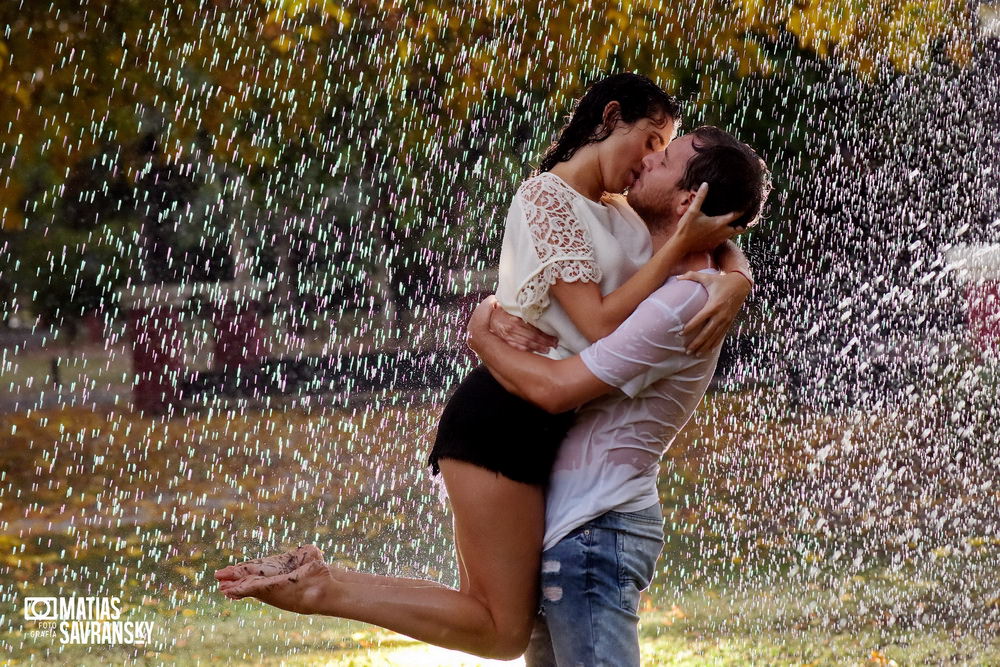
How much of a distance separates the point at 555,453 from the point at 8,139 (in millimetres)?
8244

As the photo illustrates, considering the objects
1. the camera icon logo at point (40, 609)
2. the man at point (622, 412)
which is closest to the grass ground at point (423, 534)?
the camera icon logo at point (40, 609)

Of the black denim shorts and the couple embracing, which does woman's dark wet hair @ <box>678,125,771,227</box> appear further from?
the black denim shorts

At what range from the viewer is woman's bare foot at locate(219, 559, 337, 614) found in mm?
2492

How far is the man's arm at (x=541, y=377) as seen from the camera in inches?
89.6

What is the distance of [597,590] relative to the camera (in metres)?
2.32

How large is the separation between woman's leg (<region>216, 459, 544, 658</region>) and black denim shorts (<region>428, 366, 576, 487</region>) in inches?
1.1

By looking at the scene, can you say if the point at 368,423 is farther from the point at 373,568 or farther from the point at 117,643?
the point at 117,643

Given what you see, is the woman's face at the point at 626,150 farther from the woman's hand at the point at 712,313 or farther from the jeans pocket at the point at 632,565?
the jeans pocket at the point at 632,565

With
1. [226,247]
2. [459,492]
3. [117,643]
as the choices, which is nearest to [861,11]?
[117,643]

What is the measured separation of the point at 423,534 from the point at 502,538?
4.75 meters

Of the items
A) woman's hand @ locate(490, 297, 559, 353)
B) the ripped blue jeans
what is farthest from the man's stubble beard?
the ripped blue jeans

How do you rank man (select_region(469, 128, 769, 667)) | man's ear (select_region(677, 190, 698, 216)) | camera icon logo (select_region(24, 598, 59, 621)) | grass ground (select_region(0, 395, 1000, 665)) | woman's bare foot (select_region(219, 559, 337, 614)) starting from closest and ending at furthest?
man (select_region(469, 128, 769, 667)), man's ear (select_region(677, 190, 698, 216)), woman's bare foot (select_region(219, 559, 337, 614)), grass ground (select_region(0, 395, 1000, 665)), camera icon logo (select_region(24, 598, 59, 621))

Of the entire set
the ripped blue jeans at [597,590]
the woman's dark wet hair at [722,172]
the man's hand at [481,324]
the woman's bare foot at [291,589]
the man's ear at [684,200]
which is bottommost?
the woman's bare foot at [291,589]

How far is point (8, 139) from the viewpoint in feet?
30.5
